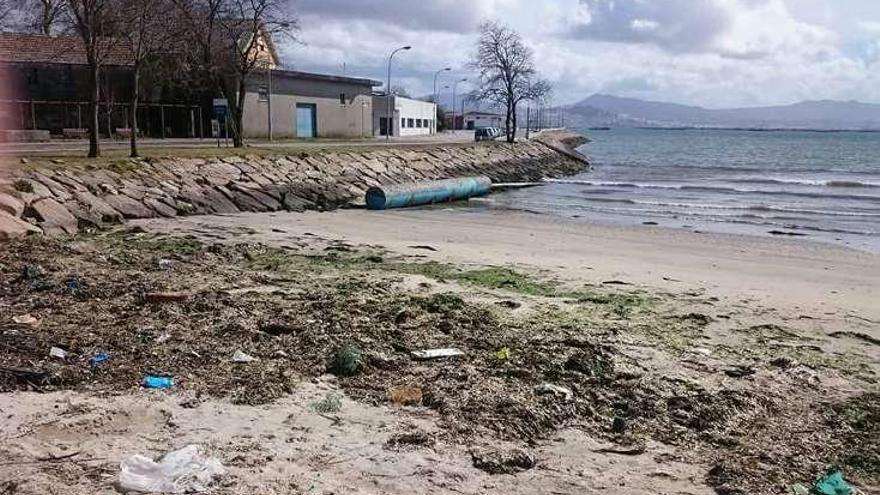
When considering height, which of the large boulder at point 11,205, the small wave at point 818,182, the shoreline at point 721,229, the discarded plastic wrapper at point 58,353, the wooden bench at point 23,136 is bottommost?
the shoreline at point 721,229

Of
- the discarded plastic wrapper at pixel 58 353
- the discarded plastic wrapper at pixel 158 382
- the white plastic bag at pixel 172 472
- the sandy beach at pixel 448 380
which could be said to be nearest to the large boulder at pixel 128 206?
the sandy beach at pixel 448 380

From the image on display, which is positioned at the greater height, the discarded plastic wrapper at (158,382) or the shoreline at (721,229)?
the discarded plastic wrapper at (158,382)

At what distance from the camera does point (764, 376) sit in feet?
22.9

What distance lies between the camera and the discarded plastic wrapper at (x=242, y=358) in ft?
22.7

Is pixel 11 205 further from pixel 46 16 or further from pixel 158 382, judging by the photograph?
pixel 46 16

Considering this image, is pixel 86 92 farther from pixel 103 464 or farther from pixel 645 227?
pixel 103 464

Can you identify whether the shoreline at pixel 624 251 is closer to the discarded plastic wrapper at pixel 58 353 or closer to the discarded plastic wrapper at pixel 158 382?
the discarded plastic wrapper at pixel 158 382

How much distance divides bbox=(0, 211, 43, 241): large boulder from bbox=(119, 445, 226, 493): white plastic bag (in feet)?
34.5

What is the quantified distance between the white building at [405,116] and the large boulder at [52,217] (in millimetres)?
53992

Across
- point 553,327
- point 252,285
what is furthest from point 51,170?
point 553,327

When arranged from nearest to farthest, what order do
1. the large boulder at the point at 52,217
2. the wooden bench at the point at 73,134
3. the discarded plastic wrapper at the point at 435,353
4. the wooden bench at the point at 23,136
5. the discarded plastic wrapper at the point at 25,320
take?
the discarded plastic wrapper at the point at 435,353 → the discarded plastic wrapper at the point at 25,320 → the large boulder at the point at 52,217 → the wooden bench at the point at 23,136 → the wooden bench at the point at 73,134

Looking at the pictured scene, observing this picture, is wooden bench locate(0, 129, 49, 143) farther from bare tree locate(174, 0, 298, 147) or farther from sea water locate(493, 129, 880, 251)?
sea water locate(493, 129, 880, 251)

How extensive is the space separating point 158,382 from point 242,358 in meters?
0.88

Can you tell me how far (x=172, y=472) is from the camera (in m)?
4.61
